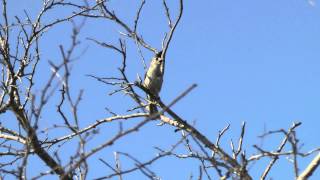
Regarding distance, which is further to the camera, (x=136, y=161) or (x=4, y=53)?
(x=4, y=53)

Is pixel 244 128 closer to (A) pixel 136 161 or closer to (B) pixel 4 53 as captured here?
(A) pixel 136 161

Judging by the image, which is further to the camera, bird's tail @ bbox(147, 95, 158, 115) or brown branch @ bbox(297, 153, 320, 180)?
bird's tail @ bbox(147, 95, 158, 115)

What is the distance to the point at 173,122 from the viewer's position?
15.4ft

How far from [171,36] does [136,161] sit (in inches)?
93.2

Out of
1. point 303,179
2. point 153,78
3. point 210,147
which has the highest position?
point 153,78

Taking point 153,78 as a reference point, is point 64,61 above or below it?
below

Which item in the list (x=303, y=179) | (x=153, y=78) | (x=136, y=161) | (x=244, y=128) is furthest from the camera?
(x=153, y=78)

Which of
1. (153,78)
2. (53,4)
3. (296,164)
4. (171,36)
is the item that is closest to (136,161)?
(296,164)

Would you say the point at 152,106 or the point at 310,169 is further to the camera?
the point at 152,106

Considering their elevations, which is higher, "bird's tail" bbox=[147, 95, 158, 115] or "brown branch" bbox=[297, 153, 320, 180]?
"bird's tail" bbox=[147, 95, 158, 115]

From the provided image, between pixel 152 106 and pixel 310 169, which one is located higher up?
pixel 152 106

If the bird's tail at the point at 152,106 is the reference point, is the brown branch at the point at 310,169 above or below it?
below

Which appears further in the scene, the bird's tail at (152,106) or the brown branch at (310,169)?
the bird's tail at (152,106)

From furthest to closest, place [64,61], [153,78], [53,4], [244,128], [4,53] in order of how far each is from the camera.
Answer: [153,78], [53,4], [4,53], [244,128], [64,61]
